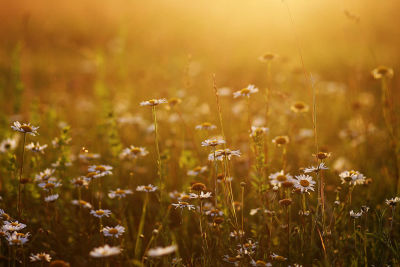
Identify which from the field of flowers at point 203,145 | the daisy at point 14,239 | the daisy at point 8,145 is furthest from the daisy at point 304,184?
the daisy at point 8,145

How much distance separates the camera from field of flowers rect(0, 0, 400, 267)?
75.9 inches

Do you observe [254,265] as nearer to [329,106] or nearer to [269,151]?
[269,151]

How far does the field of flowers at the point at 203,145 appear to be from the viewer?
1.93 metres

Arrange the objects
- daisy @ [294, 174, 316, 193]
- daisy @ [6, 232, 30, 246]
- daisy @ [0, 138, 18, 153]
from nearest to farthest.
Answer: daisy @ [6, 232, 30, 246]
daisy @ [294, 174, 316, 193]
daisy @ [0, 138, 18, 153]

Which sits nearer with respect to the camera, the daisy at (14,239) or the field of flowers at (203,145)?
the daisy at (14,239)

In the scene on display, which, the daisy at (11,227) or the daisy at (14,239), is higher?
the daisy at (11,227)

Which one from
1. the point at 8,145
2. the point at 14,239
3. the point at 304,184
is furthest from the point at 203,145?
the point at 8,145

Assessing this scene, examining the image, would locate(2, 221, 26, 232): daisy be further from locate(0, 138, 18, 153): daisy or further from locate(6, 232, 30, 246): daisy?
locate(0, 138, 18, 153): daisy

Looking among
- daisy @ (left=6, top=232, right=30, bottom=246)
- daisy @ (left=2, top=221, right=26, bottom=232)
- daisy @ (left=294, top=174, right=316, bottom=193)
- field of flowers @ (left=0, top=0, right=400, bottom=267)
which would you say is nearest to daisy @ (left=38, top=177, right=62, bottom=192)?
field of flowers @ (left=0, top=0, right=400, bottom=267)

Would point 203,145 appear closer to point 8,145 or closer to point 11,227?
point 11,227

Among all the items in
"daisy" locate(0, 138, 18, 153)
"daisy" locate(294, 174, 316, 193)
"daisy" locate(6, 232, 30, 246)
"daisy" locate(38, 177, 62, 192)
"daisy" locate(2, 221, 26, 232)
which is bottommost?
"daisy" locate(6, 232, 30, 246)

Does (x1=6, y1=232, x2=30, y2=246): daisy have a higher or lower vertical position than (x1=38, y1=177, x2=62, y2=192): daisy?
lower

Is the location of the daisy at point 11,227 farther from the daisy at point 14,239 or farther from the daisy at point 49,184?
the daisy at point 49,184

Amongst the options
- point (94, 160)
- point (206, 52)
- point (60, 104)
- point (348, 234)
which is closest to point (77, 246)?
point (94, 160)
